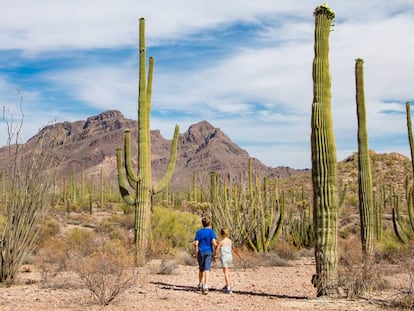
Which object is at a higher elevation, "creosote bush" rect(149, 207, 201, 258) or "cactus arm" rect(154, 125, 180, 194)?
"cactus arm" rect(154, 125, 180, 194)

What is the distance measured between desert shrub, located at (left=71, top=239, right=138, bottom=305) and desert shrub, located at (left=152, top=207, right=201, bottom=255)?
317 cm

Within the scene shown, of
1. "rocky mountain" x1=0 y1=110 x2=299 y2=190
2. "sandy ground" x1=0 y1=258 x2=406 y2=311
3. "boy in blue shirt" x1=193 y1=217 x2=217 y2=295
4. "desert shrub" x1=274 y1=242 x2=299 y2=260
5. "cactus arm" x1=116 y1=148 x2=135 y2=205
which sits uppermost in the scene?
"rocky mountain" x1=0 y1=110 x2=299 y2=190

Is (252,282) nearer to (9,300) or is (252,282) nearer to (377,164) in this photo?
(9,300)

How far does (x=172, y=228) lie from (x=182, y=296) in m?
10.5

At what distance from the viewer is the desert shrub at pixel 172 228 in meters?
20.1

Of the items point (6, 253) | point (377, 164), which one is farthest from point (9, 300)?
point (377, 164)

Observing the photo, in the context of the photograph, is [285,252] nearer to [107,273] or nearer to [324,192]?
[107,273]

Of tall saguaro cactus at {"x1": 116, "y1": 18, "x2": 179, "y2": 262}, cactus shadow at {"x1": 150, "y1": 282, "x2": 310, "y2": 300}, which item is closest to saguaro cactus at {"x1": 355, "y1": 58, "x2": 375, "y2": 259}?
cactus shadow at {"x1": 150, "y1": 282, "x2": 310, "y2": 300}

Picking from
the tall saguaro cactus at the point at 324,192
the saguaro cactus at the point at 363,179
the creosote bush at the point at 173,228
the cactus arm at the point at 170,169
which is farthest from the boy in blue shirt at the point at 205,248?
the creosote bush at the point at 173,228

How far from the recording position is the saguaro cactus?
13.5 m

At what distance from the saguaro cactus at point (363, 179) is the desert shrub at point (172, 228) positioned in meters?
7.79

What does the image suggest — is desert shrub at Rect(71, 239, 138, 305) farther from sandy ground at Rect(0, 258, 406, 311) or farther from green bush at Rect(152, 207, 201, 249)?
green bush at Rect(152, 207, 201, 249)

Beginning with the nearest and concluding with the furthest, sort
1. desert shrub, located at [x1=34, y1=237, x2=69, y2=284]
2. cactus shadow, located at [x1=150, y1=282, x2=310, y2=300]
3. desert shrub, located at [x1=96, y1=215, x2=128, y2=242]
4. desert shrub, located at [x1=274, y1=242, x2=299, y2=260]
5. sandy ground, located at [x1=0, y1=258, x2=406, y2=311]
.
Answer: sandy ground, located at [x1=0, y1=258, x2=406, y2=311] → cactus shadow, located at [x1=150, y1=282, x2=310, y2=300] → desert shrub, located at [x1=34, y1=237, x2=69, y2=284] → desert shrub, located at [x1=274, y1=242, x2=299, y2=260] → desert shrub, located at [x1=96, y1=215, x2=128, y2=242]

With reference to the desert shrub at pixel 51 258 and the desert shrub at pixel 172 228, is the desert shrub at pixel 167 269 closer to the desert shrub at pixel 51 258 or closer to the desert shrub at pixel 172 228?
the desert shrub at pixel 51 258
